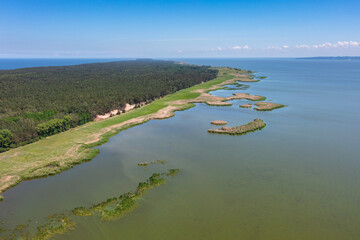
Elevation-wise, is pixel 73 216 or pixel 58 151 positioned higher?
pixel 58 151

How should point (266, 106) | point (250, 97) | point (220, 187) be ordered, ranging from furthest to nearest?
point (250, 97), point (266, 106), point (220, 187)

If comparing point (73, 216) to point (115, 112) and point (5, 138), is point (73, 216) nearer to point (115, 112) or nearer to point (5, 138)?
point (5, 138)

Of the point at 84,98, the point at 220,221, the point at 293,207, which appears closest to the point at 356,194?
the point at 293,207

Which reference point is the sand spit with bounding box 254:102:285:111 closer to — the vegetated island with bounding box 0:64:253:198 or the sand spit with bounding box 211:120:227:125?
the sand spit with bounding box 211:120:227:125

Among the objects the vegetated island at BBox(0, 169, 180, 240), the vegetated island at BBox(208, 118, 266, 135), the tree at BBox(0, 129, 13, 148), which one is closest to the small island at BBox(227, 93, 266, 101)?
the vegetated island at BBox(208, 118, 266, 135)

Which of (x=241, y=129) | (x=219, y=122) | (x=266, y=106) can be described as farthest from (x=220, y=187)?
(x=266, y=106)
